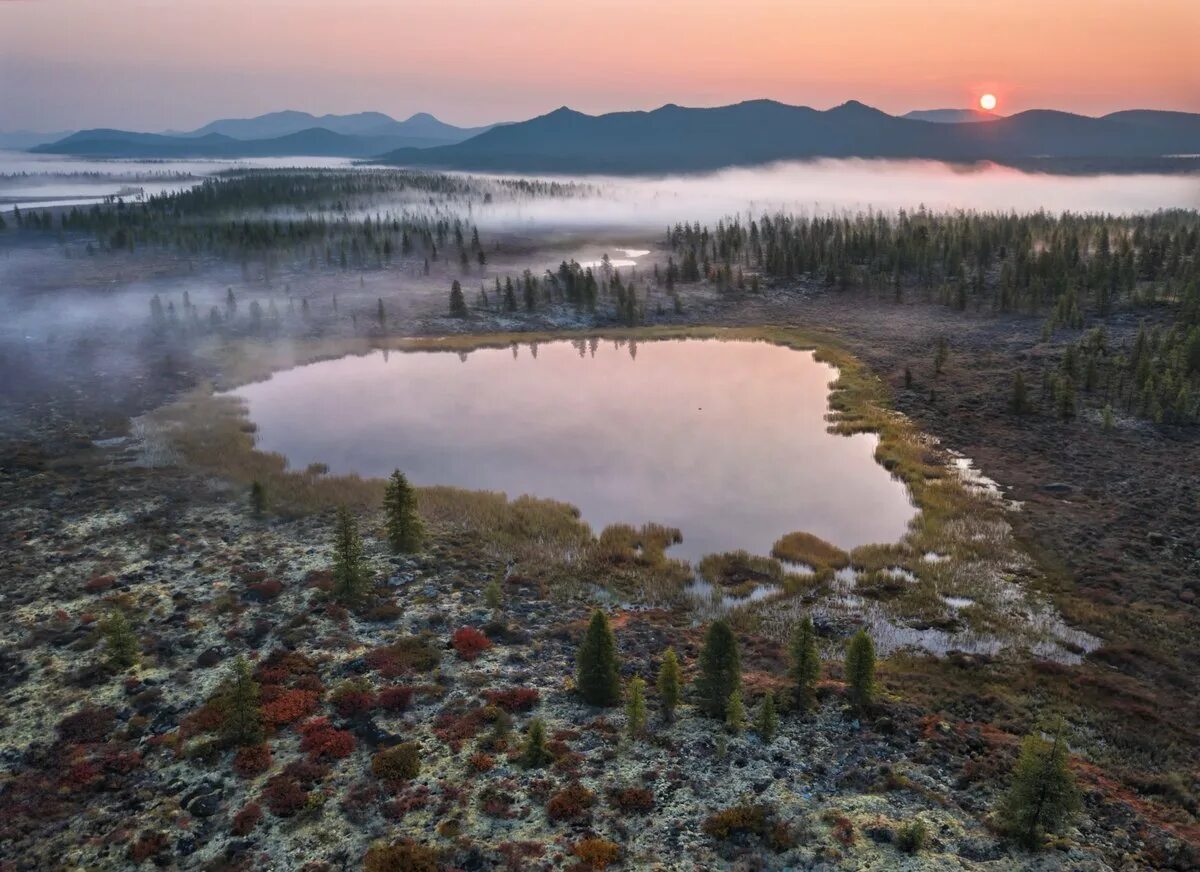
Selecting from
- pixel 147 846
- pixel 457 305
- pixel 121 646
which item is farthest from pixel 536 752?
pixel 457 305

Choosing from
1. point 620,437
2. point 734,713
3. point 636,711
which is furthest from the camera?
point 620,437

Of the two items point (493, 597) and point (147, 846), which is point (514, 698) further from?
point (147, 846)

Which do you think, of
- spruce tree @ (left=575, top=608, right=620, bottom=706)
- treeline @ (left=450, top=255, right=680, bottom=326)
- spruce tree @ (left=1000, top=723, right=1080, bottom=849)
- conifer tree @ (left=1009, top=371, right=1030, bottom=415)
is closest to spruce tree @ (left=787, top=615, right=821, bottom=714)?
spruce tree @ (left=575, top=608, right=620, bottom=706)

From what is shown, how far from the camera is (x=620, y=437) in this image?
45.4 m

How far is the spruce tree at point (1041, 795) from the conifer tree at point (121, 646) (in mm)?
25107

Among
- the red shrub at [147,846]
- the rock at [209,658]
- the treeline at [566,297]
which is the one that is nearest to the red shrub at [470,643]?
the rock at [209,658]

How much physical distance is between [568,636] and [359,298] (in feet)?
248

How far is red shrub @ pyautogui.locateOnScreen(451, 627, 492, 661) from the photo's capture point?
24078 millimetres

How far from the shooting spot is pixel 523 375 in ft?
205

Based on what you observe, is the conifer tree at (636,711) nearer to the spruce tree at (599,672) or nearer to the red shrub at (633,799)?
the spruce tree at (599,672)

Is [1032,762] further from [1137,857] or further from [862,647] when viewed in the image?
[862,647]

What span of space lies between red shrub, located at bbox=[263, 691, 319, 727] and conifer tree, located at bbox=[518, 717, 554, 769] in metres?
6.85

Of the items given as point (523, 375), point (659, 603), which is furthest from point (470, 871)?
point (523, 375)

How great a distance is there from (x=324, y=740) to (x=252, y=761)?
1.79m
